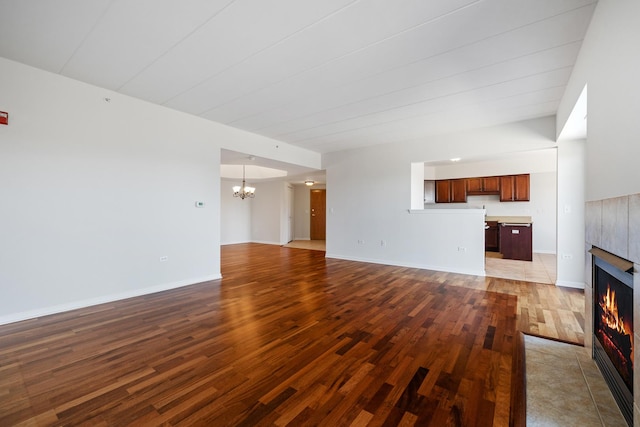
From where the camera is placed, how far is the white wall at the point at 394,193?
179 inches

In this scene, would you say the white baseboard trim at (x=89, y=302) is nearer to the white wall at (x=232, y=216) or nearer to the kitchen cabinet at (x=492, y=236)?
the white wall at (x=232, y=216)

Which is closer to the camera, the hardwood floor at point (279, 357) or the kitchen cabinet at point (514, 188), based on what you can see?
the hardwood floor at point (279, 357)

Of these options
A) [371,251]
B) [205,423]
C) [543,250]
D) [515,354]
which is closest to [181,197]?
[205,423]

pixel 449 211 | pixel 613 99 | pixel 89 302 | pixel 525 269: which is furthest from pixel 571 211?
pixel 89 302

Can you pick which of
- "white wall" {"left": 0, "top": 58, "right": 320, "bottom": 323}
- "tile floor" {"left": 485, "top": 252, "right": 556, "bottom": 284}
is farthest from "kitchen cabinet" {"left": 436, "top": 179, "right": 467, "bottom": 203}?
"white wall" {"left": 0, "top": 58, "right": 320, "bottom": 323}

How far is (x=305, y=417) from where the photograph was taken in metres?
1.46

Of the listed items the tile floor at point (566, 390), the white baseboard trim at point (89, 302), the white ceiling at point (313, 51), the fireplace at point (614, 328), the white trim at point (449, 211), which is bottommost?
the tile floor at point (566, 390)

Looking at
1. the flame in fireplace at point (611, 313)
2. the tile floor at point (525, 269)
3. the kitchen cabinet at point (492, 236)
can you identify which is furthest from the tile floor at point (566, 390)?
the kitchen cabinet at point (492, 236)

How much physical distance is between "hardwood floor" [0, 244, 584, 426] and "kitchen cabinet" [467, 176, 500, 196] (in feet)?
13.8

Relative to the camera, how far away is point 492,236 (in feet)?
24.1

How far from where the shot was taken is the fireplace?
1.39 meters

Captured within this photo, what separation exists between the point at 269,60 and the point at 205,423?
9.48 feet

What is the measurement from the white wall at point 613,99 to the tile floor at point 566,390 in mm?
1209

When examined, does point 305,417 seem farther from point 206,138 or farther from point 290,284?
point 206,138
